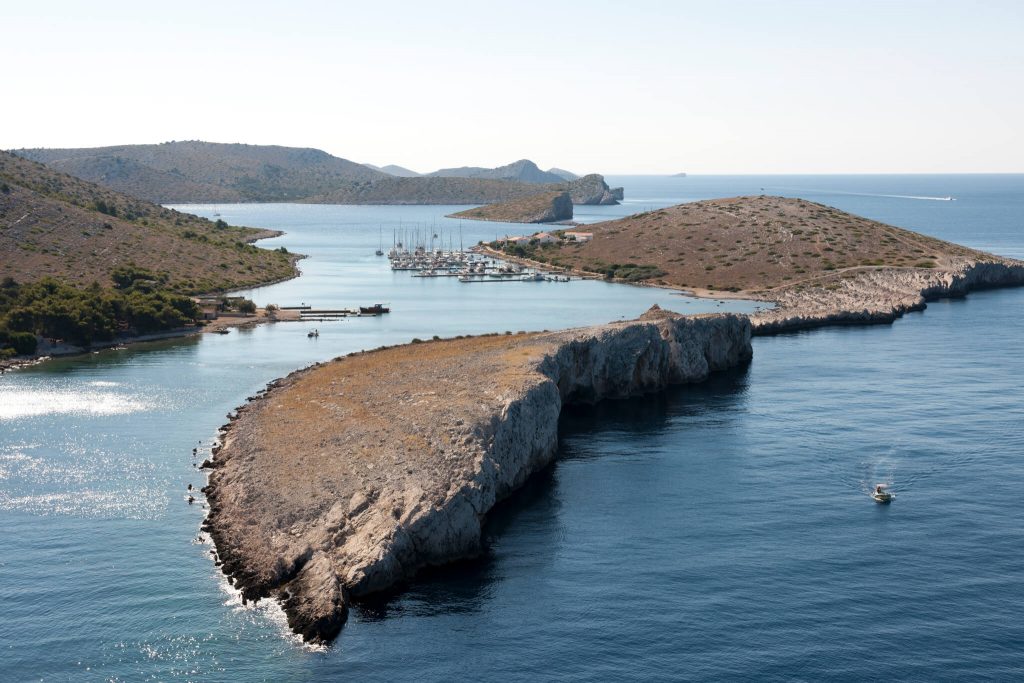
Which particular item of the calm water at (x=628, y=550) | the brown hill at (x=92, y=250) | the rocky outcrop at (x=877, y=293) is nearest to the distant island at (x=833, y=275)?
the rocky outcrop at (x=877, y=293)

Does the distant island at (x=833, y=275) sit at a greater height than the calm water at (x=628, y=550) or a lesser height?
greater

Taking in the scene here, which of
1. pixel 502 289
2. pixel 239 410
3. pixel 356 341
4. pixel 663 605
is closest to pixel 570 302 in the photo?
pixel 502 289

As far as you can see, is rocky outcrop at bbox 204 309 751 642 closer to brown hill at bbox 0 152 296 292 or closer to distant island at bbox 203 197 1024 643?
distant island at bbox 203 197 1024 643

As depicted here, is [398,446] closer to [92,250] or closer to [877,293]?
[877,293]

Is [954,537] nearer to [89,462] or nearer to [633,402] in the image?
[633,402]

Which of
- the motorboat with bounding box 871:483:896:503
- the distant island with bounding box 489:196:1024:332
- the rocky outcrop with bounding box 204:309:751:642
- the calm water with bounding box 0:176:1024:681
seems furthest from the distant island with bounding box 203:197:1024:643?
the distant island with bounding box 489:196:1024:332

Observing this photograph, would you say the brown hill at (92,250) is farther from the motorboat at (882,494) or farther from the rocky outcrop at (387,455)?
the motorboat at (882,494)
